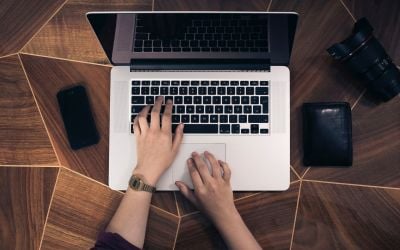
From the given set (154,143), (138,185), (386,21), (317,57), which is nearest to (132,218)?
(138,185)

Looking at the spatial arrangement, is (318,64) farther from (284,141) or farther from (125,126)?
(125,126)

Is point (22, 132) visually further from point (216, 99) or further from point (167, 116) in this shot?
point (216, 99)

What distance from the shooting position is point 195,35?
35.5 inches

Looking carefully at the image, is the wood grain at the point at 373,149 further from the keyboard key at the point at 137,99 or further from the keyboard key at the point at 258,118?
the keyboard key at the point at 137,99

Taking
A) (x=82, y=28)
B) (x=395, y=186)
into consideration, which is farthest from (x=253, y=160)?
(x=82, y=28)

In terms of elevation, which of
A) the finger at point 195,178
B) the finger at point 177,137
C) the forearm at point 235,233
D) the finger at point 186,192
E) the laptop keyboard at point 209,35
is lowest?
the forearm at point 235,233

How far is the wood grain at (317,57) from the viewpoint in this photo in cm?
98

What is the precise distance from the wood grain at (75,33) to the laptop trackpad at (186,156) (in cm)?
30

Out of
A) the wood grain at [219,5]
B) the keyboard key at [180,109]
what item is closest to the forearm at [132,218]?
the keyboard key at [180,109]

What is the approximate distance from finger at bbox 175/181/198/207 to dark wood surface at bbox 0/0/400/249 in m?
0.04

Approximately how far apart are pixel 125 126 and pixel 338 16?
0.60 metres

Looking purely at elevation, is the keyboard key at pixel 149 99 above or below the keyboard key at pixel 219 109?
above

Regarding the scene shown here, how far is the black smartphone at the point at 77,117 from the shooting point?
982 millimetres

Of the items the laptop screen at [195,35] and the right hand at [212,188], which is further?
the right hand at [212,188]
